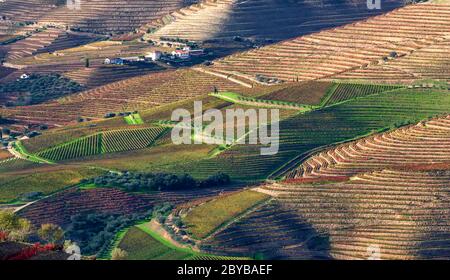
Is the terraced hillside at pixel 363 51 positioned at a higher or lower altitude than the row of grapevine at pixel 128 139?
higher

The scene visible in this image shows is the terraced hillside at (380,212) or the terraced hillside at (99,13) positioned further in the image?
the terraced hillside at (99,13)

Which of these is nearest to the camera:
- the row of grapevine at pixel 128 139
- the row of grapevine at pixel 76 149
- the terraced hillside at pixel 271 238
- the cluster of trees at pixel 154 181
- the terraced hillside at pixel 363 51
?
the terraced hillside at pixel 271 238

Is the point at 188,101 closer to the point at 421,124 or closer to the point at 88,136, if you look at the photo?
the point at 88,136

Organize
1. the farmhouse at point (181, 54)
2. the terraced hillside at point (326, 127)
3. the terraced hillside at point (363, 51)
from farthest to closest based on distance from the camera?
the farmhouse at point (181, 54) → the terraced hillside at point (363, 51) → the terraced hillside at point (326, 127)

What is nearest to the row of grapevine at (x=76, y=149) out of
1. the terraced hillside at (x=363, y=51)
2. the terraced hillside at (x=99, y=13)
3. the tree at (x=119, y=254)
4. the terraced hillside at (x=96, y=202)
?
the terraced hillside at (x=96, y=202)

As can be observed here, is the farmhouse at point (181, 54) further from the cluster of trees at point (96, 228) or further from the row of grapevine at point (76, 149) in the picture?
the cluster of trees at point (96, 228)

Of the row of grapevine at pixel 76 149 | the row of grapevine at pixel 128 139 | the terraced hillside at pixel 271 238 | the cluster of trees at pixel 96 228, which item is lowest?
the row of grapevine at pixel 76 149
